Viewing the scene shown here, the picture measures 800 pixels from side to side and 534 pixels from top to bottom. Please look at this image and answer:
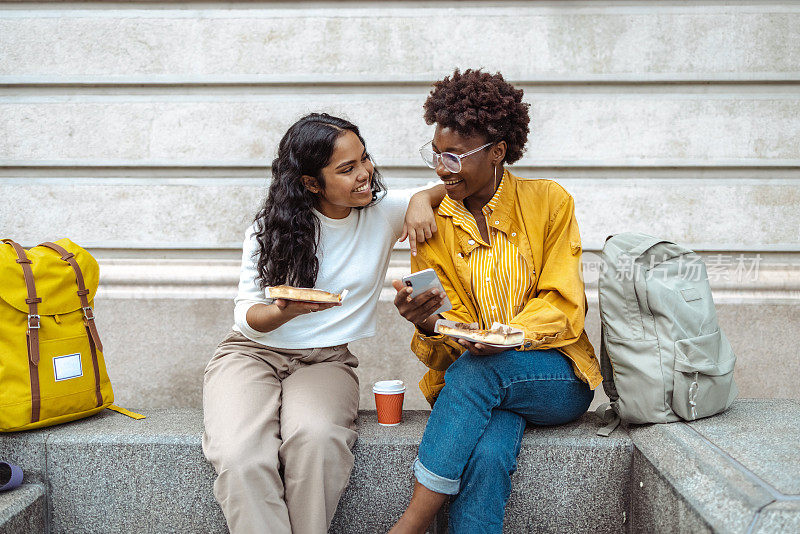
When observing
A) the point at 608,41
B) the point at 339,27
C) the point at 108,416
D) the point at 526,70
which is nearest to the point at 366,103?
the point at 339,27

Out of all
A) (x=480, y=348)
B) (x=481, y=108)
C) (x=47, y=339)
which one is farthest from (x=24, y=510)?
(x=481, y=108)

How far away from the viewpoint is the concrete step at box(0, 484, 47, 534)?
9.25ft

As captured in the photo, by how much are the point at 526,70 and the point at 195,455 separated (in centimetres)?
311

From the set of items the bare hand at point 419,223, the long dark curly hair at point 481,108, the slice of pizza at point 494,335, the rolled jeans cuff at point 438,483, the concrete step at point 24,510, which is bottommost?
the concrete step at point 24,510

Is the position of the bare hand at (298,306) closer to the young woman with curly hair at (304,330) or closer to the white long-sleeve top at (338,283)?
the young woman with curly hair at (304,330)

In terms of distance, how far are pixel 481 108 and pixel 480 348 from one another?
0.96 m

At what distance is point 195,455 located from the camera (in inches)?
120

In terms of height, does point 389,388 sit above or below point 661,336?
below

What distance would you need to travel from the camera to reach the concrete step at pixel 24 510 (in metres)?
2.82

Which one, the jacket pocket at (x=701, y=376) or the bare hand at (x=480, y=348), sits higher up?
the bare hand at (x=480, y=348)

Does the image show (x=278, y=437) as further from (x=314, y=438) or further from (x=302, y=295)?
(x=302, y=295)

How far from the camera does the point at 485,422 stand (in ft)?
8.79

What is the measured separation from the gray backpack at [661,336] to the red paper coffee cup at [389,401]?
2.98 ft

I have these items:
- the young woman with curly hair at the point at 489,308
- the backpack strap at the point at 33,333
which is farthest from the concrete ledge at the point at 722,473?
the backpack strap at the point at 33,333
